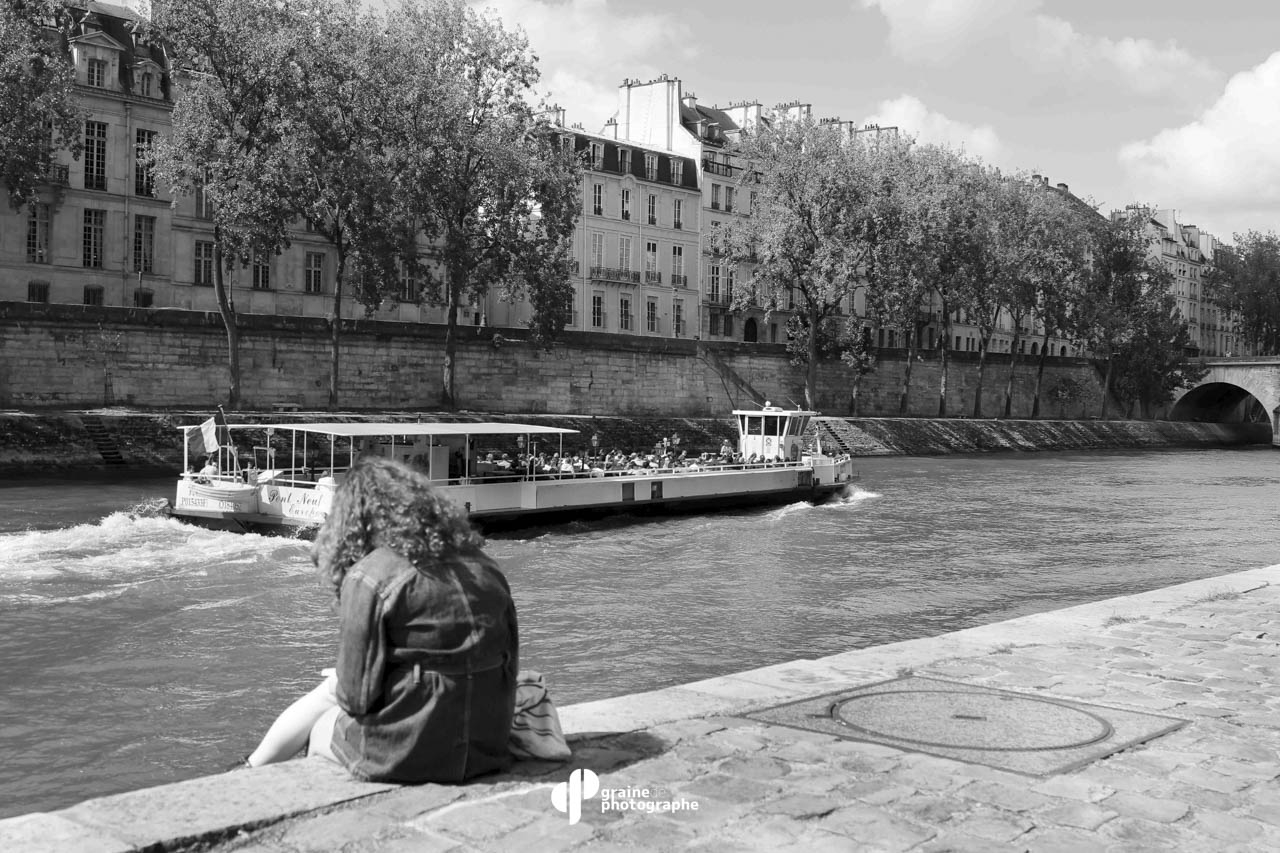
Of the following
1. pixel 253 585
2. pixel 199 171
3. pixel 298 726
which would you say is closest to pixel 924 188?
pixel 199 171

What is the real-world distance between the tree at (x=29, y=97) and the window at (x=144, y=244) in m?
8.11

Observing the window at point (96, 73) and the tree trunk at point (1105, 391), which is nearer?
the window at point (96, 73)

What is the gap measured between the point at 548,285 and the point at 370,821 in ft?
141

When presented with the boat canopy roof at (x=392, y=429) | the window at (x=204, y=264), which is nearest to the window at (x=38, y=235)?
the window at (x=204, y=264)

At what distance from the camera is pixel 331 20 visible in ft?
134

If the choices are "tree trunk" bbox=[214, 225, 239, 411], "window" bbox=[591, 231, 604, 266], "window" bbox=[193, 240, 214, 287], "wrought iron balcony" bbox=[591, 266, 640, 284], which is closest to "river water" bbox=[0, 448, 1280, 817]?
"tree trunk" bbox=[214, 225, 239, 411]

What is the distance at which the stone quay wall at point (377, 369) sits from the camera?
129 feet

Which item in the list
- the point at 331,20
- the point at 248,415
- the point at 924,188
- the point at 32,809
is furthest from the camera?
the point at 924,188

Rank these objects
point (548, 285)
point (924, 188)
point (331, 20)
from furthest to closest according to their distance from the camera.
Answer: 1. point (924, 188)
2. point (548, 285)
3. point (331, 20)

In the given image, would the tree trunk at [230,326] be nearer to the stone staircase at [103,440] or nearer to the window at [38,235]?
the stone staircase at [103,440]

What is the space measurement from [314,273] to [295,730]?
51062mm

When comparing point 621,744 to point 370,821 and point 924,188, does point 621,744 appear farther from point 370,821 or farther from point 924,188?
point 924,188

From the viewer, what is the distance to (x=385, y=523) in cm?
543

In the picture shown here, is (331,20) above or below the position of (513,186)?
above
